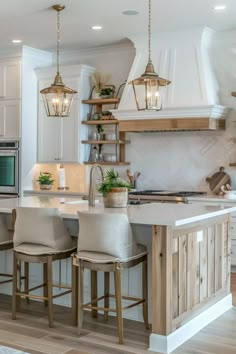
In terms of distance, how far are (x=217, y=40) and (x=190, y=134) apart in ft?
4.05

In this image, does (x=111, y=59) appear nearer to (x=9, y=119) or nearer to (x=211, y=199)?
(x=9, y=119)

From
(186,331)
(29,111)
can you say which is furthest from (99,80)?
(186,331)

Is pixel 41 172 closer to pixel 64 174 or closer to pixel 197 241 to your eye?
pixel 64 174

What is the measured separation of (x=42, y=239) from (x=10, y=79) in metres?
4.00

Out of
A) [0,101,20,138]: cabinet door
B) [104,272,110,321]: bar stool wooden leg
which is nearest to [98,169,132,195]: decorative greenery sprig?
[104,272,110,321]: bar stool wooden leg

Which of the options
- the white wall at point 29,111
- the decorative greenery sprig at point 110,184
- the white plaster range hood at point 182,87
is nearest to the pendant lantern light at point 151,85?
the decorative greenery sprig at point 110,184

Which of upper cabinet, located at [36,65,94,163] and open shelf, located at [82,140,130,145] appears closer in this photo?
open shelf, located at [82,140,130,145]

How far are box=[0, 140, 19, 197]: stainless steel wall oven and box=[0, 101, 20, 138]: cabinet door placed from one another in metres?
0.13

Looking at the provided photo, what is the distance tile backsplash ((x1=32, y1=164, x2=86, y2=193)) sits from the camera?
7.68 metres

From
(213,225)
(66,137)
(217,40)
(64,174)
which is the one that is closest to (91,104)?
(66,137)

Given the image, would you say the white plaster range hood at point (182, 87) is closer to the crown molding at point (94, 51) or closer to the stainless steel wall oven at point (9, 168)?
the crown molding at point (94, 51)

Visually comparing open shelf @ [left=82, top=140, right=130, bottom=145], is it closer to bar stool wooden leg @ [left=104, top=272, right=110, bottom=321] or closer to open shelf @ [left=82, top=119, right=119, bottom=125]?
open shelf @ [left=82, top=119, right=119, bottom=125]

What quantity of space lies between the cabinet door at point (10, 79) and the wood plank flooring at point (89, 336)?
383 cm

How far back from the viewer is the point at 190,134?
270 inches
